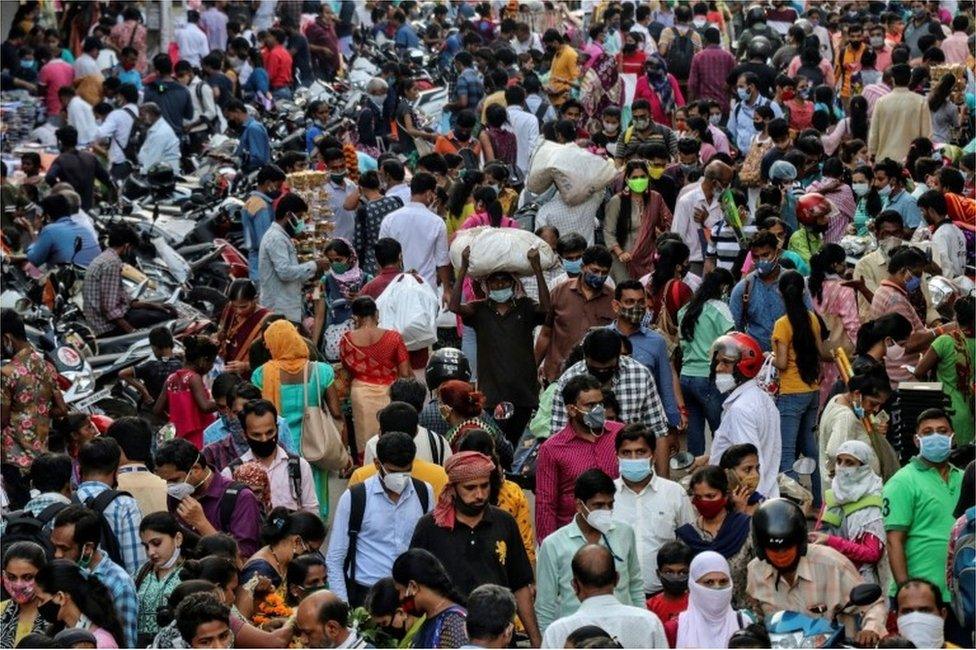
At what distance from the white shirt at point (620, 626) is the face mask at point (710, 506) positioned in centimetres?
124

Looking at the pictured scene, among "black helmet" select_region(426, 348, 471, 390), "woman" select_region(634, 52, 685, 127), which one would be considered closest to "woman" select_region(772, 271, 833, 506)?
"black helmet" select_region(426, 348, 471, 390)

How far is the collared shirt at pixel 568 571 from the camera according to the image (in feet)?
26.2

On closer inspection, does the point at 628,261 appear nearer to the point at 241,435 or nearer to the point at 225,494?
the point at 241,435

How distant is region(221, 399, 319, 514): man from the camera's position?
30.6 ft

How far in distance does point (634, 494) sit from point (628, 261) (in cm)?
561

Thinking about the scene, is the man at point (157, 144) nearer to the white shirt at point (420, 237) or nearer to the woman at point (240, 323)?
the white shirt at point (420, 237)

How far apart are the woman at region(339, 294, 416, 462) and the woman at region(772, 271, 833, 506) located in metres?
2.02

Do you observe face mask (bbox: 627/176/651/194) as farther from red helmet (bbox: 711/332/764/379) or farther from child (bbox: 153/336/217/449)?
red helmet (bbox: 711/332/764/379)

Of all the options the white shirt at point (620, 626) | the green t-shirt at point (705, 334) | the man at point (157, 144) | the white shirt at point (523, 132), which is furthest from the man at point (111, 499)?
the man at point (157, 144)

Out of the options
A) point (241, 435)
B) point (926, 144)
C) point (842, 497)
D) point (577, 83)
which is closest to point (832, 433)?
point (842, 497)

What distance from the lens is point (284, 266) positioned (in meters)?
13.7

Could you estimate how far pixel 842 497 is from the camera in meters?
8.86

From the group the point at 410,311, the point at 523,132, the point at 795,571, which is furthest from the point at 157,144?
the point at 795,571

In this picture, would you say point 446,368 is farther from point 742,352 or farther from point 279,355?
point 742,352
